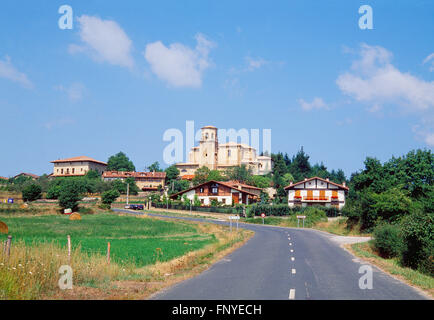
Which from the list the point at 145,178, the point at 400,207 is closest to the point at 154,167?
the point at 145,178

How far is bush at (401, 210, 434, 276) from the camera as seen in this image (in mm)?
23938

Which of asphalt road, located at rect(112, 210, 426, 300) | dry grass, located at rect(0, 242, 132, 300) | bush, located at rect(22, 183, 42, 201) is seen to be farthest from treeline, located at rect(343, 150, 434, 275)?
bush, located at rect(22, 183, 42, 201)

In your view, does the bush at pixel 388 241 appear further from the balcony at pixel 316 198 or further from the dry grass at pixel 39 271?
the balcony at pixel 316 198

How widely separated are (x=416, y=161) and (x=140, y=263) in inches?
1926

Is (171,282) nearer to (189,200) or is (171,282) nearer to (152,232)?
(152,232)

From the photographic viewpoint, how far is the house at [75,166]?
540 ft

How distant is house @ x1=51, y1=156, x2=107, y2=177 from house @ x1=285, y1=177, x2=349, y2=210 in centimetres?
9242

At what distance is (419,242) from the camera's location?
25188 mm

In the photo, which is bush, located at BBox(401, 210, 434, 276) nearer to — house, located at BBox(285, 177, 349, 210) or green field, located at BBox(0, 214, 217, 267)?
green field, located at BBox(0, 214, 217, 267)

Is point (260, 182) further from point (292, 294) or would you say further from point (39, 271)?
point (39, 271)

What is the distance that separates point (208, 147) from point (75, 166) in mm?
52215

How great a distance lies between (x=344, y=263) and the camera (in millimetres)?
22156

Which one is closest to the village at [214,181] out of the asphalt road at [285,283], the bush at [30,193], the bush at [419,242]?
the bush at [30,193]

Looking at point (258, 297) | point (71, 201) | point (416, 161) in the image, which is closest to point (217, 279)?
point (258, 297)
